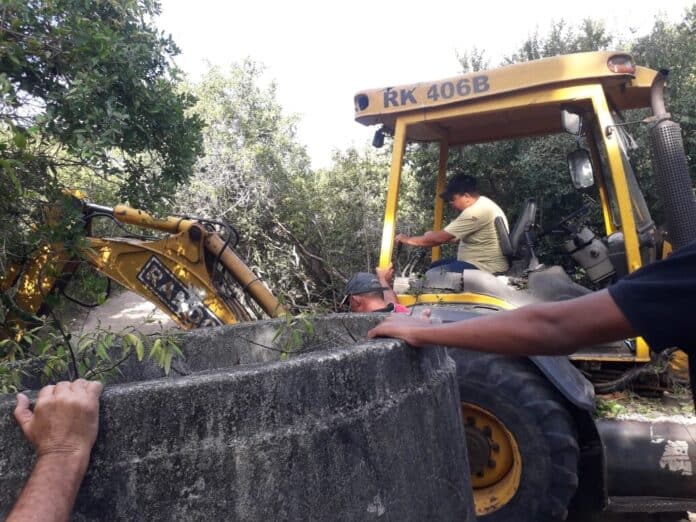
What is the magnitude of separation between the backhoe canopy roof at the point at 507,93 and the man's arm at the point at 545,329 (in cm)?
268

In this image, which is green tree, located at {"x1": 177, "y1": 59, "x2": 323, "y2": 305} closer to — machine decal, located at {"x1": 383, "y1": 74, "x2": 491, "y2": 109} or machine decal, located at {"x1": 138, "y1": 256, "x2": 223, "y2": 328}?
machine decal, located at {"x1": 138, "y1": 256, "x2": 223, "y2": 328}

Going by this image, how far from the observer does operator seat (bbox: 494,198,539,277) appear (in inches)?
171

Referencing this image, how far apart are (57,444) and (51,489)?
0.33 feet

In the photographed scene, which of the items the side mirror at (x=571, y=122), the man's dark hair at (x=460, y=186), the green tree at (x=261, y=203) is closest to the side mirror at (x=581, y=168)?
the side mirror at (x=571, y=122)

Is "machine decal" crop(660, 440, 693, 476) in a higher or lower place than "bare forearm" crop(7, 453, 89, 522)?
lower

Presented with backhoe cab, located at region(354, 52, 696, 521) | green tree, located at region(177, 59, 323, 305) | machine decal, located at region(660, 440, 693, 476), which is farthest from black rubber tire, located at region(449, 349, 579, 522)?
green tree, located at region(177, 59, 323, 305)

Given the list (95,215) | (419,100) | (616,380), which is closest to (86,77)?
(95,215)

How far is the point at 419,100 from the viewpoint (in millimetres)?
4285

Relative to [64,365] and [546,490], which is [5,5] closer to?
[64,365]

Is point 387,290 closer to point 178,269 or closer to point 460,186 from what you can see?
point 460,186

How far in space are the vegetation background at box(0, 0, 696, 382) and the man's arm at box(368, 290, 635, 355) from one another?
1.63m

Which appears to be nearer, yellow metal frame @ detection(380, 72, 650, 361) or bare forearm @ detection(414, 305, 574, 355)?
bare forearm @ detection(414, 305, 574, 355)

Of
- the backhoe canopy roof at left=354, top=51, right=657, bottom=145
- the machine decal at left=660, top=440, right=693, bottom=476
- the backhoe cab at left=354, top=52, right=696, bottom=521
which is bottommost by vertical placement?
the machine decal at left=660, top=440, right=693, bottom=476

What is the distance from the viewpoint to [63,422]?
137 centimetres
